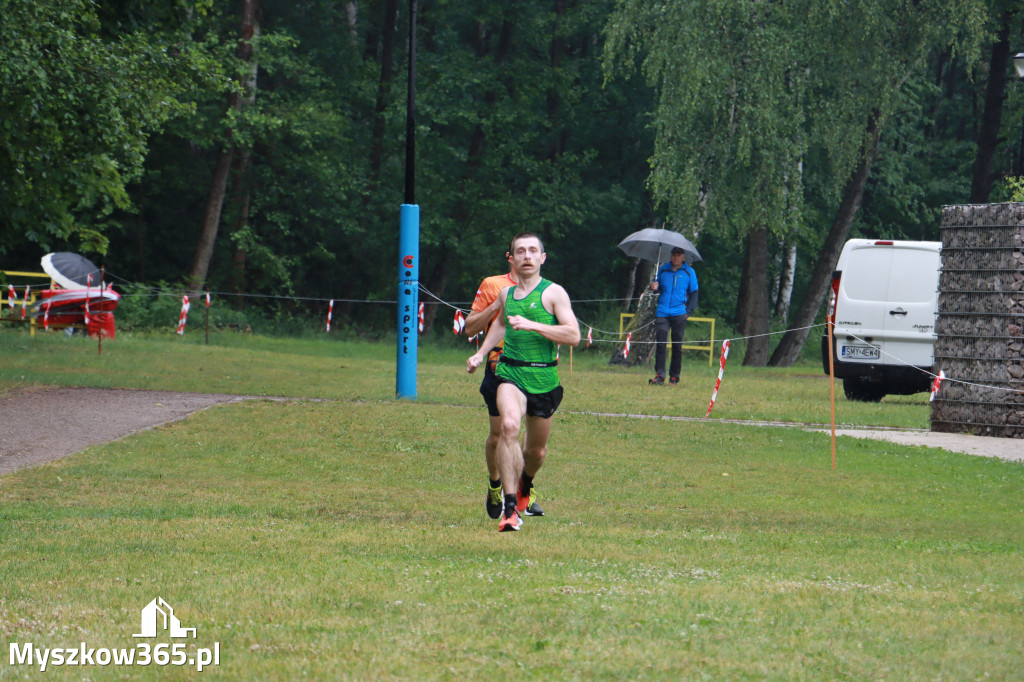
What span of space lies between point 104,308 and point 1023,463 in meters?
20.2

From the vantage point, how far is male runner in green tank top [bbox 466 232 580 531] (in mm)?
8375

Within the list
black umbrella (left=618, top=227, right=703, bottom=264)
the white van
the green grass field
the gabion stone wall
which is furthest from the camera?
black umbrella (left=618, top=227, right=703, bottom=264)

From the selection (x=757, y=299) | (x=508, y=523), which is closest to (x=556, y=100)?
(x=757, y=299)

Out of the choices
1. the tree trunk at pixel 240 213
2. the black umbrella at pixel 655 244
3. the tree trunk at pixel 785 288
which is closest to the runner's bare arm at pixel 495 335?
the black umbrella at pixel 655 244

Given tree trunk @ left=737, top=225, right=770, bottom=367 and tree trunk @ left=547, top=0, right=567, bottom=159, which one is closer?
tree trunk @ left=737, top=225, right=770, bottom=367

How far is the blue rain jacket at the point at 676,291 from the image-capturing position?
70.4 feet

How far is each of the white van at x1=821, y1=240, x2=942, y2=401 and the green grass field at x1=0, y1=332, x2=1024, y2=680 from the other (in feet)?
8.69

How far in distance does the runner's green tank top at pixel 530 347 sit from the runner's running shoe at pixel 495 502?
77cm

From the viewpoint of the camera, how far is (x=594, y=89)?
141ft

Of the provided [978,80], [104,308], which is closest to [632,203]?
[978,80]

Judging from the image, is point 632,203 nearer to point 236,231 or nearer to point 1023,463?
point 236,231

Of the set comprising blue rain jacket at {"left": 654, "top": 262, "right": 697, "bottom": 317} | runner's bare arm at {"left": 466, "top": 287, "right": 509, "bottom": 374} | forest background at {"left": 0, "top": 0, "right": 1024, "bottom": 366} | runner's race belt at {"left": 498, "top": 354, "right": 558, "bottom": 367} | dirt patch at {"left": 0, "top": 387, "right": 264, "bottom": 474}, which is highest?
forest background at {"left": 0, "top": 0, "right": 1024, "bottom": 366}

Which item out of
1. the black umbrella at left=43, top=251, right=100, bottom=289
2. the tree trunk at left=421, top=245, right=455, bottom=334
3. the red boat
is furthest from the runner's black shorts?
the tree trunk at left=421, top=245, right=455, bottom=334

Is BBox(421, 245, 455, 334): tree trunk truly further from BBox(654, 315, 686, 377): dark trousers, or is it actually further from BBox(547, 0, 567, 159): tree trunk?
BBox(654, 315, 686, 377): dark trousers
